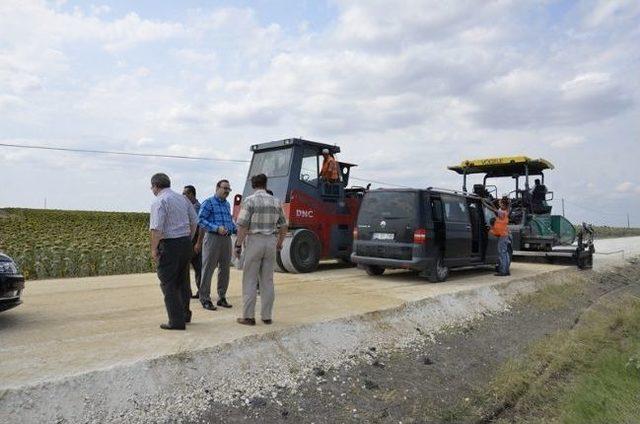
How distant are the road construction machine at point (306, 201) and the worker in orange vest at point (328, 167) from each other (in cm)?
10

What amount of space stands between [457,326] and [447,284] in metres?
2.45

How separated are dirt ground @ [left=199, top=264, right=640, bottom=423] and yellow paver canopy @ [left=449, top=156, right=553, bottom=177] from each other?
25.3ft

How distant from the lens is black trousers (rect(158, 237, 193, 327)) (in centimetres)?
607

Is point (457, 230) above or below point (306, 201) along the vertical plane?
below

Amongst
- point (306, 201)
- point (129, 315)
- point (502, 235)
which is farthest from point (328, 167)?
point (129, 315)

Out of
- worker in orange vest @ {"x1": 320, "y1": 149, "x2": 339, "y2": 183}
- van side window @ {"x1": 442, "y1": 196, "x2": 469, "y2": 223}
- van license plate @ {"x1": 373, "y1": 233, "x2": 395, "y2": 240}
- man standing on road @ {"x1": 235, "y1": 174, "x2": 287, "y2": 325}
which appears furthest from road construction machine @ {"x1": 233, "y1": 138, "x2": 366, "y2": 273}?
man standing on road @ {"x1": 235, "y1": 174, "x2": 287, "y2": 325}

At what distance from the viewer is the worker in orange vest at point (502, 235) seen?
12.4 metres

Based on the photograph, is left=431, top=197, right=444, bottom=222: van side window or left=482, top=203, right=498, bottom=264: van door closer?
left=431, top=197, right=444, bottom=222: van side window

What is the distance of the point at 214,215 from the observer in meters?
7.32

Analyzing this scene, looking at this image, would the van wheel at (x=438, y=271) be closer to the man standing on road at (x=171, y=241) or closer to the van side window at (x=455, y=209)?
the van side window at (x=455, y=209)

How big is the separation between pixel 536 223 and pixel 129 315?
39.7ft

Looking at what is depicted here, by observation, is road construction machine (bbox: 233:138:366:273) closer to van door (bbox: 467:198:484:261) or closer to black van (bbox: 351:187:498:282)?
black van (bbox: 351:187:498:282)

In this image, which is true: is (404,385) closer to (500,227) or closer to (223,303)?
(223,303)

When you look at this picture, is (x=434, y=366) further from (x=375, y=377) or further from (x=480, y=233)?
(x=480, y=233)
